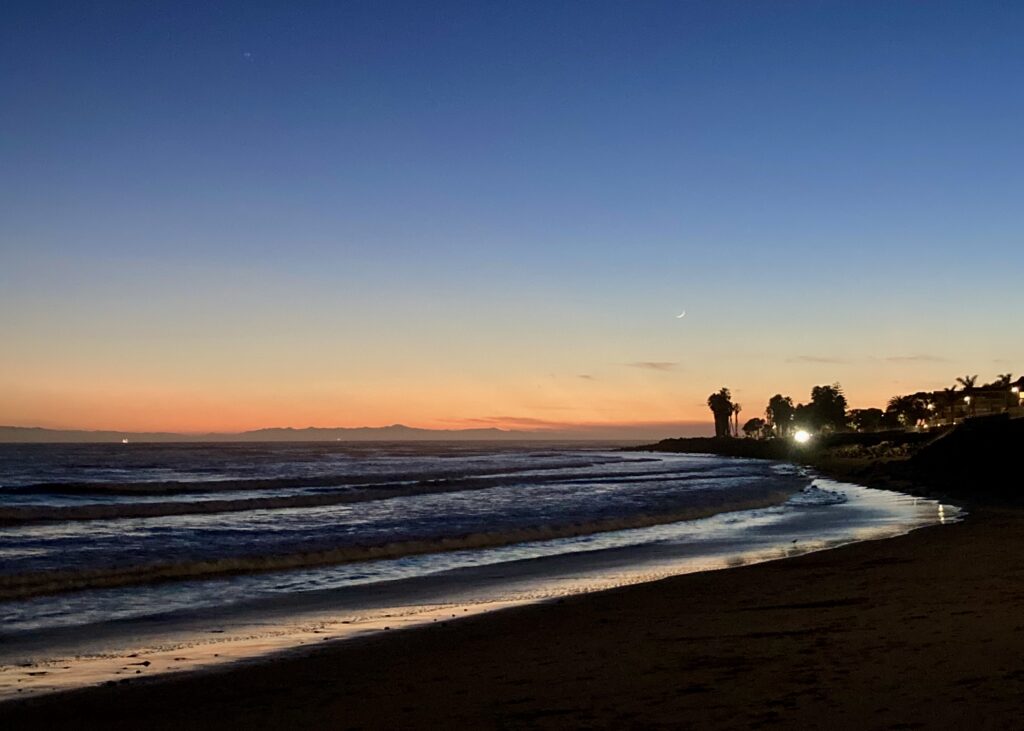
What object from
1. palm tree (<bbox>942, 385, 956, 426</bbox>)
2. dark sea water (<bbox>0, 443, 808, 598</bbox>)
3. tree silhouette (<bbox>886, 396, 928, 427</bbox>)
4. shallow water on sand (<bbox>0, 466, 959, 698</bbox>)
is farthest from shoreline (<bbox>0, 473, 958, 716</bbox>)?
tree silhouette (<bbox>886, 396, 928, 427</bbox>)

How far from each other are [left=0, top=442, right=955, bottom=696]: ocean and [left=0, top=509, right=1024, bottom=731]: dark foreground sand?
54.6 inches

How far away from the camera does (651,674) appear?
8.12m

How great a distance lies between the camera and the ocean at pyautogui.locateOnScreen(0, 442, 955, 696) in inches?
466

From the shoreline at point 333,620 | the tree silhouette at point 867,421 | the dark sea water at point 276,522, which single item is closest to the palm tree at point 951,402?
the tree silhouette at point 867,421

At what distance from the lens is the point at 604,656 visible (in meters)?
9.23

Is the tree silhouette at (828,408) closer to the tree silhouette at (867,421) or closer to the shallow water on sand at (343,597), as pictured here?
the tree silhouette at (867,421)

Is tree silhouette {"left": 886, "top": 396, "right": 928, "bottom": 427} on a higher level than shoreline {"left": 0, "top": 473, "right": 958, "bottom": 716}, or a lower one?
higher

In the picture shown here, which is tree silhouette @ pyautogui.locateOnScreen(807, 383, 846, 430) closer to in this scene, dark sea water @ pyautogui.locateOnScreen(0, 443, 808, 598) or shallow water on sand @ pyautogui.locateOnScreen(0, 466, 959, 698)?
dark sea water @ pyautogui.locateOnScreen(0, 443, 808, 598)

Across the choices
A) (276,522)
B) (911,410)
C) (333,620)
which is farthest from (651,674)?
(911,410)

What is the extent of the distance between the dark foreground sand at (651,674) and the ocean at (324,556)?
1.39 m

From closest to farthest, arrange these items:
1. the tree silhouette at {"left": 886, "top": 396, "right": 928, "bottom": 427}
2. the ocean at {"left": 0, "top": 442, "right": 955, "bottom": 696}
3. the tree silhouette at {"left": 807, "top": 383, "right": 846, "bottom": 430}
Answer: the ocean at {"left": 0, "top": 442, "right": 955, "bottom": 696} < the tree silhouette at {"left": 886, "top": 396, "right": 928, "bottom": 427} < the tree silhouette at {"left": 807, "top": 383, "right": 846, "bottom": 430}

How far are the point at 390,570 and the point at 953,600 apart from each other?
38.3ft

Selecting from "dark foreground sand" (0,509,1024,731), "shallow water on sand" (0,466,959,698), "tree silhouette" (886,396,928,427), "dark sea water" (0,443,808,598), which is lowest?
"dark sea water" (0,443,808,598)

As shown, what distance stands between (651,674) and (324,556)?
1426 cm
